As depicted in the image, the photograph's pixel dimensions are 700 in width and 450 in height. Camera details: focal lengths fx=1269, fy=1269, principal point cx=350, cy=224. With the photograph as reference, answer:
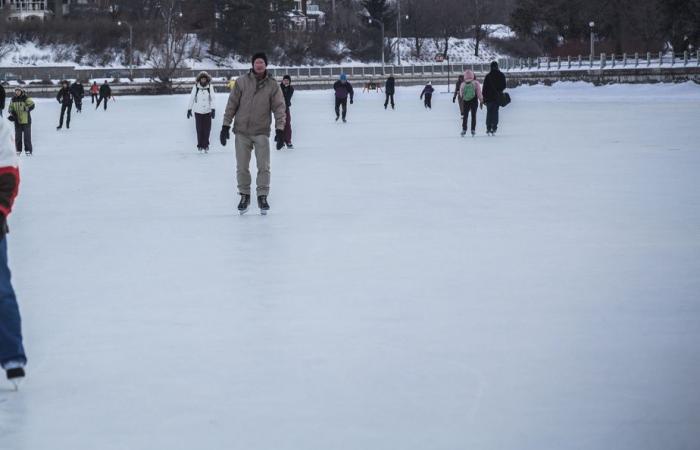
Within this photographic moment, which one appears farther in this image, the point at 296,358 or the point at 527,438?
the point at 296,358

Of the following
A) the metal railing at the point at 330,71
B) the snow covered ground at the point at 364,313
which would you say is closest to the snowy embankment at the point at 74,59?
the metal railing at the point at 330,71

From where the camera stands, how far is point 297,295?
678 cm

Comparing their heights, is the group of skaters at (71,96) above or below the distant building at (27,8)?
below

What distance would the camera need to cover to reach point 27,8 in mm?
108750

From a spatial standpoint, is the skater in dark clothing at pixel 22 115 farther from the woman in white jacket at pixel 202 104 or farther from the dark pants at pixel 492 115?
the dark pants at pixel 492 115

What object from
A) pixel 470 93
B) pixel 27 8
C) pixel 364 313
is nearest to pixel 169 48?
pixel 27 8

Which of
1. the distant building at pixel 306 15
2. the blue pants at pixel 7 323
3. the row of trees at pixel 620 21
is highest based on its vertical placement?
the distant building at pixel 306 15

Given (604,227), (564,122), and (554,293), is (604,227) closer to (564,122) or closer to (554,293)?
(554,293)

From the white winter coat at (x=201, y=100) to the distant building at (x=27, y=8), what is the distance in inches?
3533

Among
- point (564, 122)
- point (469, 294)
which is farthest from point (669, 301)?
point (564, 122)

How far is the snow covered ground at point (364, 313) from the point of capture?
420 centimetres

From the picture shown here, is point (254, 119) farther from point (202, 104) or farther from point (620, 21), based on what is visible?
point (620, 21)

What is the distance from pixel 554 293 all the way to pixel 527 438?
2793 mm

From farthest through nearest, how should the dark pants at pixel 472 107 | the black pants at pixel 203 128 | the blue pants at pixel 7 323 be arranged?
the dark pants at pixel 472 107 → the black pants at pixel 203 128 → the blue pants at pixel 7 323
